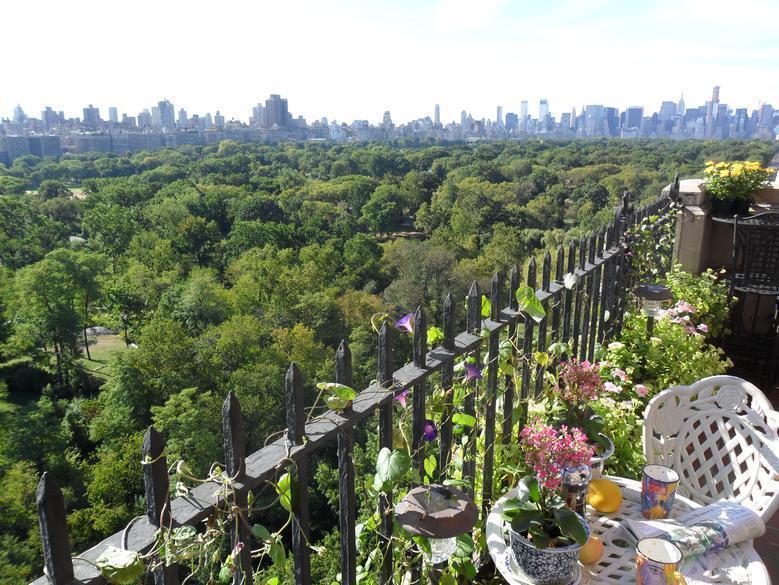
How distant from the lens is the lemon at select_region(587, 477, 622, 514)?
5.83 feet

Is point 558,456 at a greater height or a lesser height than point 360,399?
lesser

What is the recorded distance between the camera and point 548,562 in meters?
1.40

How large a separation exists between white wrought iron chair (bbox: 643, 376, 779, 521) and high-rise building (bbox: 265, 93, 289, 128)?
159443 mm

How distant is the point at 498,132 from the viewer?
17662 cm

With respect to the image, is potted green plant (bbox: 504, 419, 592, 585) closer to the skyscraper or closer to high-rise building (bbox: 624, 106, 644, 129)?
the skyscraper

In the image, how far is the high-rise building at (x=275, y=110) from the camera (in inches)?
5969

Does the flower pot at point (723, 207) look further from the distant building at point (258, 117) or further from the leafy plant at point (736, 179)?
the distant building at point (258, 117)

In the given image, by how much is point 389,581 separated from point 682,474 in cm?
116

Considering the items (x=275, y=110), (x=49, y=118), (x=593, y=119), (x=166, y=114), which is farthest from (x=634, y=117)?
(x=49, y=118)

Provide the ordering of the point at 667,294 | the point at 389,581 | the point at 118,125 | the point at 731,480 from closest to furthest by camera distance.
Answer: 1. the point at 389,581
2. the point at 731,480
3. the point at 667,294
4. the point at 118,125

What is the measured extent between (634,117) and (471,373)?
186 metres

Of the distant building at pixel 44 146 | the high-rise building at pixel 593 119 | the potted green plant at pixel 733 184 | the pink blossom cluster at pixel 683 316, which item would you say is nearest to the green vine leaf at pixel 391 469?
the pink blossom cluster at pixel 683 316

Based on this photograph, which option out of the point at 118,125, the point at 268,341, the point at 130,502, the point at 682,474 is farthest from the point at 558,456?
the point at 118,125

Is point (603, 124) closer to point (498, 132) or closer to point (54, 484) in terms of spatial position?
point (498, 132)
